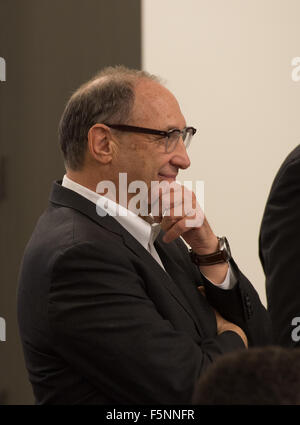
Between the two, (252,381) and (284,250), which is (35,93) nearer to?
(284,250)

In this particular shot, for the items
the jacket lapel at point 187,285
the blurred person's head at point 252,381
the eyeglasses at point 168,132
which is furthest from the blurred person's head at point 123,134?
the blurred person's head at point 252,381

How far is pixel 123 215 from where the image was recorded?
1.57m

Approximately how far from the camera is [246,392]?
722 mm

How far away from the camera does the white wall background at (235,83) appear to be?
2.95 metres

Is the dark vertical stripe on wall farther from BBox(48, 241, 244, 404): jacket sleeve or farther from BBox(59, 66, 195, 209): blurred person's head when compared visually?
BBox(48, 241, 244, 404): jacket sleeve

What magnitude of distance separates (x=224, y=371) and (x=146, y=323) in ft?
1.99

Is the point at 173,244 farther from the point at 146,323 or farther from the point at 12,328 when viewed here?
the point at 12,328

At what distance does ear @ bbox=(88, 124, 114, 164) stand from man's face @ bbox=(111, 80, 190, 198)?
1.0 inches

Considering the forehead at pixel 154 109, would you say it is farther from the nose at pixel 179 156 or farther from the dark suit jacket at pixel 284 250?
the dark suit jacket at pixel 284 250

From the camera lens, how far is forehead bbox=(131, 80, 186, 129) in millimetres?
1570

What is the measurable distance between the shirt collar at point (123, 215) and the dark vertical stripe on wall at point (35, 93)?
134 centimetres

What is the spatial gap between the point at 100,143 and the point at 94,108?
85mm

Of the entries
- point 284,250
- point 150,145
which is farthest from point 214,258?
point 150,145
